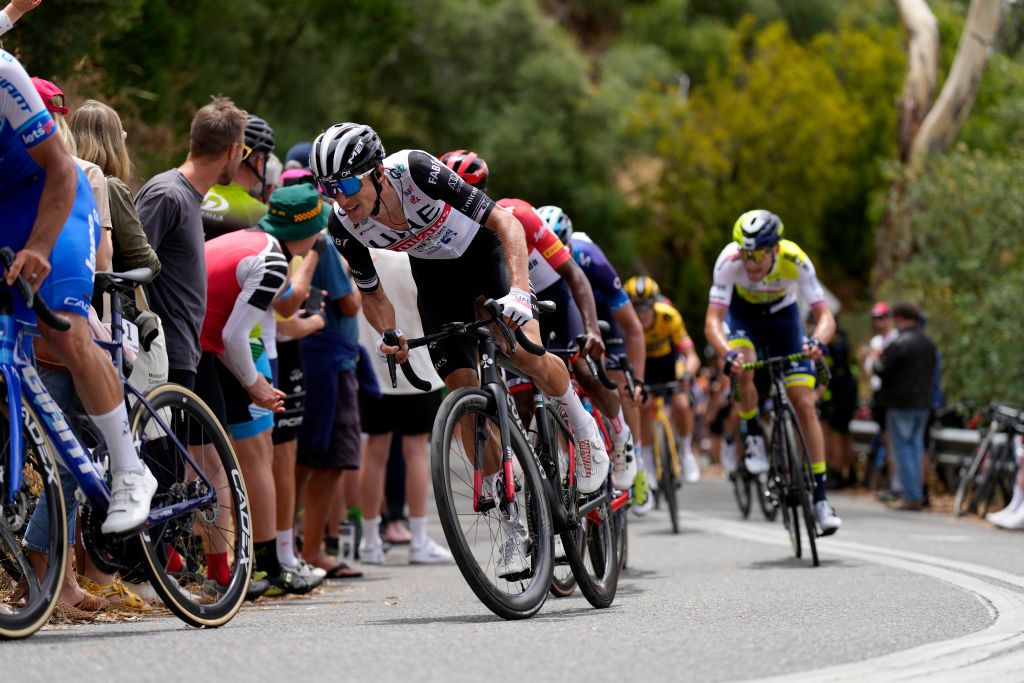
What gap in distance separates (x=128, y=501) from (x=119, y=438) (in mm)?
232

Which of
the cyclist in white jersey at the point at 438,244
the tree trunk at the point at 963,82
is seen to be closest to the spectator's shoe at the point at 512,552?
→ the cyclist in white jersey at the point at 438,244

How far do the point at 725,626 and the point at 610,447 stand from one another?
2372mm

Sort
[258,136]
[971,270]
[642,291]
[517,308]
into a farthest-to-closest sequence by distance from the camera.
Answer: [971,270]
[642,291]
[258,136]
[517,308]

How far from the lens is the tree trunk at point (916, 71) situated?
2734cm

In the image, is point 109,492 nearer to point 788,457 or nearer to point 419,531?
point 419,531

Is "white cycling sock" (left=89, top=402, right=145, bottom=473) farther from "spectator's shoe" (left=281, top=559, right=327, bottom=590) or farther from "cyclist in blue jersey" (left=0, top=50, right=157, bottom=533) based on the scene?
"spectator's shoe" (left=281, top=559, right=327, bottom=590)

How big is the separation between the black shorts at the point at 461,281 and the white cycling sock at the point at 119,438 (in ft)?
5.54

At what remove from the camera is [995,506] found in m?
16.3

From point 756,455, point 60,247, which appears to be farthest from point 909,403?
point 60,247

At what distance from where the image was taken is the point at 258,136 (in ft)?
30.3

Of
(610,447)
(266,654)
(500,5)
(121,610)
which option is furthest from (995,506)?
(500,5)

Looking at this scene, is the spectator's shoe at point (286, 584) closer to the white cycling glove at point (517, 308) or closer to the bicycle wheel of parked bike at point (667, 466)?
the white cycling glove at point (517, 308)

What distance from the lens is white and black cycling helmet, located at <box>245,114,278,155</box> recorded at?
30.1 ft

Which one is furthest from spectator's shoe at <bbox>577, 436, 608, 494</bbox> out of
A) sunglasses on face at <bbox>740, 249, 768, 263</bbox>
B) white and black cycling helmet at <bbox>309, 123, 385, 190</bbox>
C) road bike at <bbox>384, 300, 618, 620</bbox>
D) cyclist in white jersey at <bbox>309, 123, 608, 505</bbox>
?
sunglasses on face at <bbox>740, 249, 768, 263</bbox>
